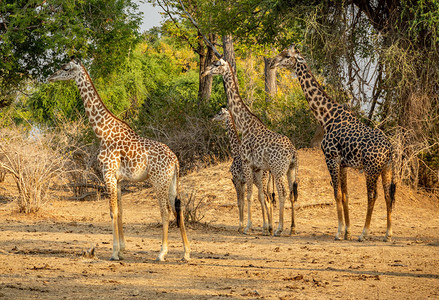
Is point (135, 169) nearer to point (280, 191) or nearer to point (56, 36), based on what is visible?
point (280, 191)

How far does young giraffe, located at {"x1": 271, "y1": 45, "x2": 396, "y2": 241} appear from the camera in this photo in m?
10.4

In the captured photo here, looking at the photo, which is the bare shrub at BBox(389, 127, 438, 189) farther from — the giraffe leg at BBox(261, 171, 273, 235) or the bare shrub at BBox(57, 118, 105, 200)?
the bare shrub at BBox(57, 118, 105, 200)

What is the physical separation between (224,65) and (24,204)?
17.9 ft

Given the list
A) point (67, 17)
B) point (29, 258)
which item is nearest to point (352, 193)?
point (29, 258)

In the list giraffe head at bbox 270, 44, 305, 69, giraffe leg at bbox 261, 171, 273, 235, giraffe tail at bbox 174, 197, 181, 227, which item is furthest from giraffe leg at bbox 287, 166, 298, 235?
giraffe tail at bbox 174, 197, 181, 227

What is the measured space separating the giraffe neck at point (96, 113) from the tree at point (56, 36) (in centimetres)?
1163

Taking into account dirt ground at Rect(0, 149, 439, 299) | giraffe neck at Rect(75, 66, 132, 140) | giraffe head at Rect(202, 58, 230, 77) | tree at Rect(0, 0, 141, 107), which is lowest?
dirt ground at Rect(0, 149, 439, 299)

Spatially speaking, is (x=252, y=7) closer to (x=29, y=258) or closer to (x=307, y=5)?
(x=307, y=5)

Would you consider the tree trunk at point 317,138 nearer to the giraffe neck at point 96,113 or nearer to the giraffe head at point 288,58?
the giraffe head at point 288,58

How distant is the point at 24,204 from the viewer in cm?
1300

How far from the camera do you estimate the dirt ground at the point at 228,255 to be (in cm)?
652

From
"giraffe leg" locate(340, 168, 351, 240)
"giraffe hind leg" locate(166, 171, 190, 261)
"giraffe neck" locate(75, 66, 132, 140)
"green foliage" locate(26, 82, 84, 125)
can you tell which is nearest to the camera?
"giraffe hind leg" locate(166, 171, 190, 261)

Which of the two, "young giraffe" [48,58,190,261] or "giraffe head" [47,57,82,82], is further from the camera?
"giraffe head" [47,57,82,82]

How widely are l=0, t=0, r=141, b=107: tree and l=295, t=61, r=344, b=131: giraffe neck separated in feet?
35.9
